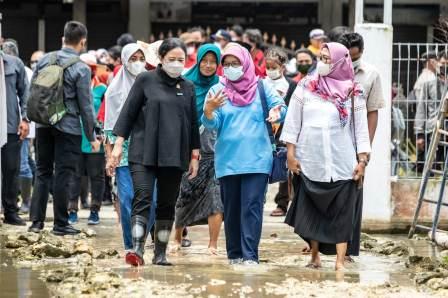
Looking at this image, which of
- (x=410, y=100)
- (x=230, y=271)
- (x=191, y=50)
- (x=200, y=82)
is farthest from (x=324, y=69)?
(x=191, y=50)

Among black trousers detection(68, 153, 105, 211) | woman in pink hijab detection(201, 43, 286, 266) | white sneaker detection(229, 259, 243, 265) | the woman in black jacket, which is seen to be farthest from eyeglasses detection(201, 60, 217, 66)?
black trousers detection(68, 153, 105, 211)

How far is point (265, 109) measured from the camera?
1081cm

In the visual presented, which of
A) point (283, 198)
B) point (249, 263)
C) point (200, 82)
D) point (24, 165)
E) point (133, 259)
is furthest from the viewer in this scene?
point (283, 198)

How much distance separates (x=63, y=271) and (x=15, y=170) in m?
4.54

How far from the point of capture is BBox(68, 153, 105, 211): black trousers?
48.2ft

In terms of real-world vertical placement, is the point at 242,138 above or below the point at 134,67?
below

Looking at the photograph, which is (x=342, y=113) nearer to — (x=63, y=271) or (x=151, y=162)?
(x=151, y=162)

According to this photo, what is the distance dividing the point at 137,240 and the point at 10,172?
4.16 meters

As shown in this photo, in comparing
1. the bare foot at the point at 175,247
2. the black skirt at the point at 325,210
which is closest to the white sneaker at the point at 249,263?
the black skirt at the point at 325,210

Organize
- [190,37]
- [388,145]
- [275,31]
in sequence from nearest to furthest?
[388,145], [190,37], [275,31]

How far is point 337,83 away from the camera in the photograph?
10.5m

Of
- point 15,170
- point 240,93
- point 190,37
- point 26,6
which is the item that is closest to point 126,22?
point 26,6

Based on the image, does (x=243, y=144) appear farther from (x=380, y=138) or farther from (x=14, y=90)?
(x=14, y=90)

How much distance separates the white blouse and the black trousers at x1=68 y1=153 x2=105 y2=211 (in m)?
4.70
